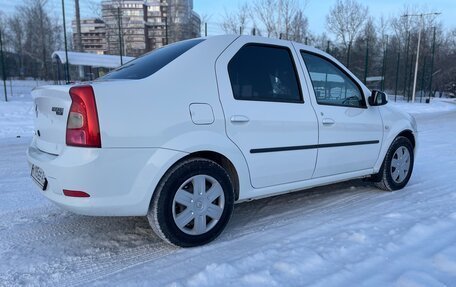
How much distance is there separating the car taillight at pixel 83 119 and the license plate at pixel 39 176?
0.44m

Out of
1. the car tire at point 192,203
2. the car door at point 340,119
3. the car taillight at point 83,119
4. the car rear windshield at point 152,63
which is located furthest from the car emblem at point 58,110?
the car door at point 340,119

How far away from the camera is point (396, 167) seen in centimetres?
480

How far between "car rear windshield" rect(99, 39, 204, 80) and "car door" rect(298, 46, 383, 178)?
1.26 m

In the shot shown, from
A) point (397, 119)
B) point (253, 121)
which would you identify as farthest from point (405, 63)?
point (253, 121)

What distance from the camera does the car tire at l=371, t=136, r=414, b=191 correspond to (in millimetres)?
4686

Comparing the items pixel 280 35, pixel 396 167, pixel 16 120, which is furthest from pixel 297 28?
pixel 396 167

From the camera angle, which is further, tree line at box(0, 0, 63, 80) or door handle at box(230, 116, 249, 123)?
tree line at box(0, 0, 63, 80)

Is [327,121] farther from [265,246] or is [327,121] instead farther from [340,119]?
[265,246]

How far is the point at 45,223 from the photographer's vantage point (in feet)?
12.0

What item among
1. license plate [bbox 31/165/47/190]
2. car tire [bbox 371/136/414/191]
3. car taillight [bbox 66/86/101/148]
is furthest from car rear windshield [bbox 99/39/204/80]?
car tire [bbox 371/136/414/191]

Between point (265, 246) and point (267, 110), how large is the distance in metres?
1.17

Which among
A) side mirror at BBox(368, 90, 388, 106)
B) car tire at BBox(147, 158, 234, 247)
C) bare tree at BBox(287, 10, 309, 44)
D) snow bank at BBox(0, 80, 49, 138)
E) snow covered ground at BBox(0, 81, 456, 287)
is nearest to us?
snow covered ground at BBox(0, 81, 456, 287)

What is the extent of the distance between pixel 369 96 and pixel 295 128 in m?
1.35

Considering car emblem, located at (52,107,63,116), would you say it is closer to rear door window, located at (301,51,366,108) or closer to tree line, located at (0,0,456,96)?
rear door window, located at (301,51,366,108)
